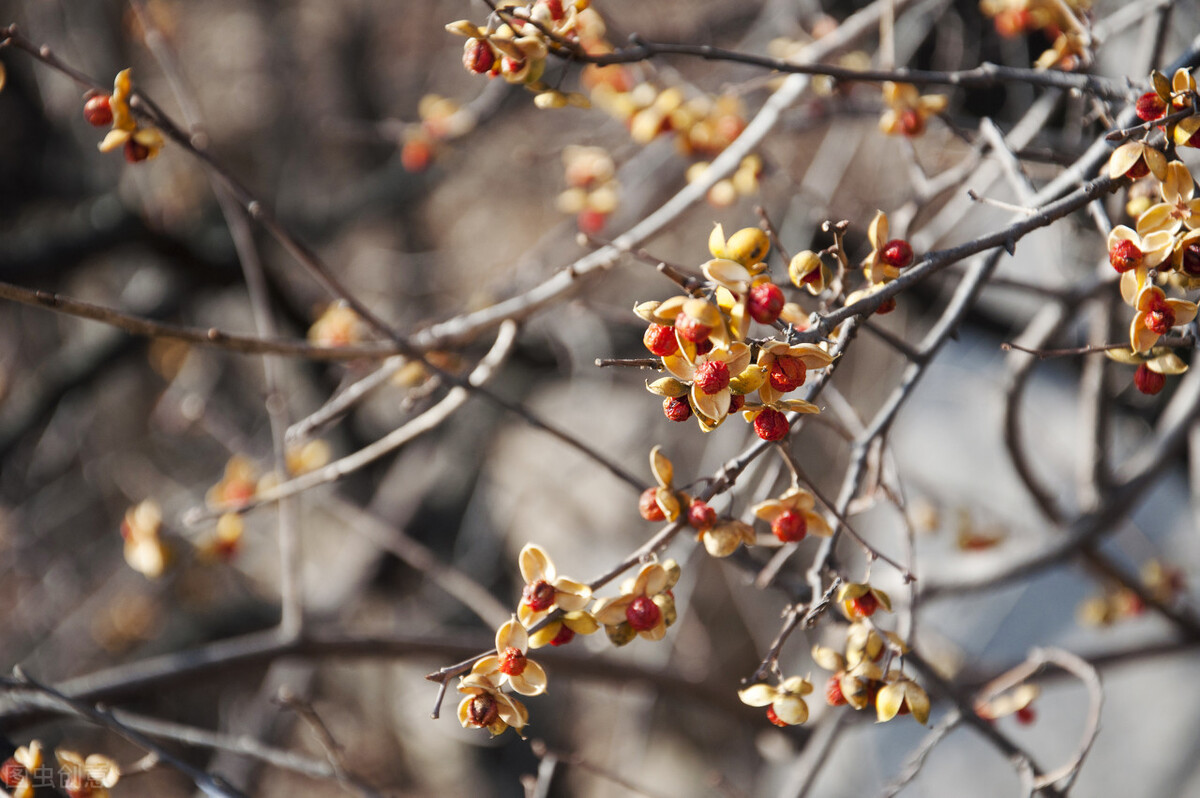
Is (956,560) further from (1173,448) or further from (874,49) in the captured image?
(874,49)

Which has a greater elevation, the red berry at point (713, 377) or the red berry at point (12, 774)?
the red berry at point (713, 377)

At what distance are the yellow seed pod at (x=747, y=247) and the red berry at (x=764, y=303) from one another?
0.05m

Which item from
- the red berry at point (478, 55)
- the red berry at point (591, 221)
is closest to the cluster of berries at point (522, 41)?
the red berry at point (478, 55)

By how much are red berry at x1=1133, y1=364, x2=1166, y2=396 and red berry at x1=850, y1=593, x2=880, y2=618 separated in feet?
1.03

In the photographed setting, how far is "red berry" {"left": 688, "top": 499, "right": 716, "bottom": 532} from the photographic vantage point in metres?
0.72

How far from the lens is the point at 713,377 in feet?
1.91

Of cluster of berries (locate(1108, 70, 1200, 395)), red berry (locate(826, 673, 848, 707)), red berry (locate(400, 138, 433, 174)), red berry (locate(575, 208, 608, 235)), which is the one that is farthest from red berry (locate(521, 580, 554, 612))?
red berry (locate(400, 138, 433, 174))

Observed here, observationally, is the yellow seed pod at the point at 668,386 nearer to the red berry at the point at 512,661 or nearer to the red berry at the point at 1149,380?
the red berry at the point at 512,661

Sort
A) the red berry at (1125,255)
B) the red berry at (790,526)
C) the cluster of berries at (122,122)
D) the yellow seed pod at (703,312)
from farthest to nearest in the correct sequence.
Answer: the cluster of berries at (122,122) → the red berry at (790,526) → the red berry at (1125,255) → the yellow seed pod at (703,312)

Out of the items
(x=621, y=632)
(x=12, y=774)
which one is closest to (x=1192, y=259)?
(x=621, y=632)

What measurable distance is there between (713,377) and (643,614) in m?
0.25

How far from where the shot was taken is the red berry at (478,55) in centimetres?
79

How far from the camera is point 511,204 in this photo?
3.77 meters

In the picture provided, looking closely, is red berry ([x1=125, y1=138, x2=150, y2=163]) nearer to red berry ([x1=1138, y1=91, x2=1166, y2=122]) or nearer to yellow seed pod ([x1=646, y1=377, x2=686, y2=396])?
yellow seed pod ([x1=646, y1=377, x2=686, y2=396])
